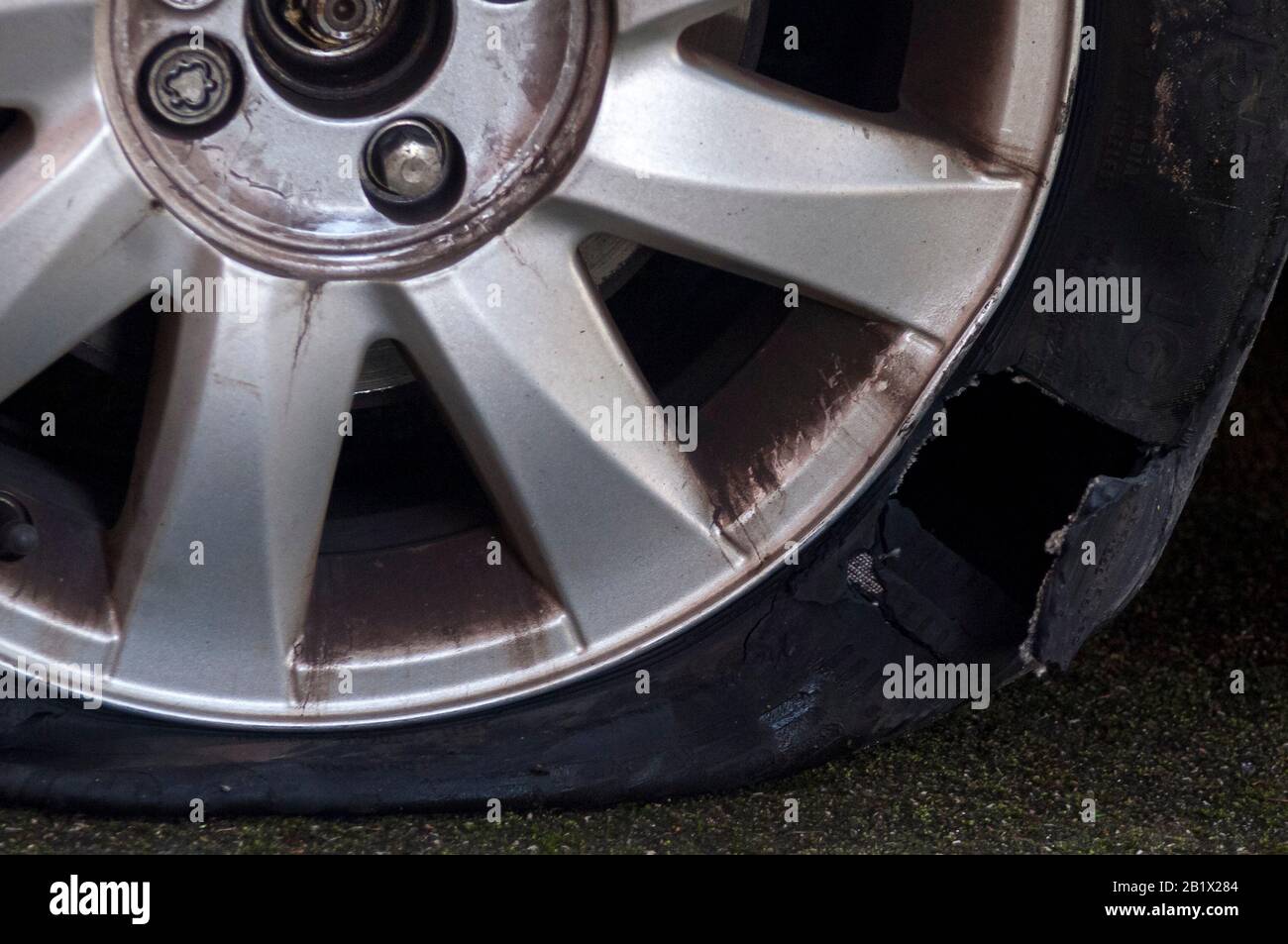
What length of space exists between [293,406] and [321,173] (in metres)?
0.19

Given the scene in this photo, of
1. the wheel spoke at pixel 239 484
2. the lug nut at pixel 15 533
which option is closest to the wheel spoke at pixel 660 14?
the wheel spoke at pixel 239 484

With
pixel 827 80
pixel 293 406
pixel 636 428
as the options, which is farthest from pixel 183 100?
pixel 827 80

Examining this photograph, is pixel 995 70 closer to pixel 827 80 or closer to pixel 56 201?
pixel 827 80

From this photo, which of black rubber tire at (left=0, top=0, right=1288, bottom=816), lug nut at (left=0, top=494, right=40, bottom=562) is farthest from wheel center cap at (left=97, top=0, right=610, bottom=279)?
black rubber tire at (left=0, top=0, right=1288, bottom=816)

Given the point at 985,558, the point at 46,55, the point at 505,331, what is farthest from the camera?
the point at 985,558

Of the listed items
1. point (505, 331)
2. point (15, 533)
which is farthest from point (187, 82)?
point (15, 533)

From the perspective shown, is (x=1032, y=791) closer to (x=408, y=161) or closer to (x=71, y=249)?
(x=408, y=161)

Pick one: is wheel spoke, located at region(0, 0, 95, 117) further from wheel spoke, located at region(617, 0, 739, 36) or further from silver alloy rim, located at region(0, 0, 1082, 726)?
wheel spoke, located at region(617, 0, 739, 36)

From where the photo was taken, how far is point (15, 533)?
1.12 meters

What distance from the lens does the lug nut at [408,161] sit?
1037 mm

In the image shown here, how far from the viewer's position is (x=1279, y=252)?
1.18 metres

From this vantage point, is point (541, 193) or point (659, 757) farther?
point (659, 757)

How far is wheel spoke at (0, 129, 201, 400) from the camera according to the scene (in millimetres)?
993

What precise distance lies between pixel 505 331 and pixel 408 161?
152mm
